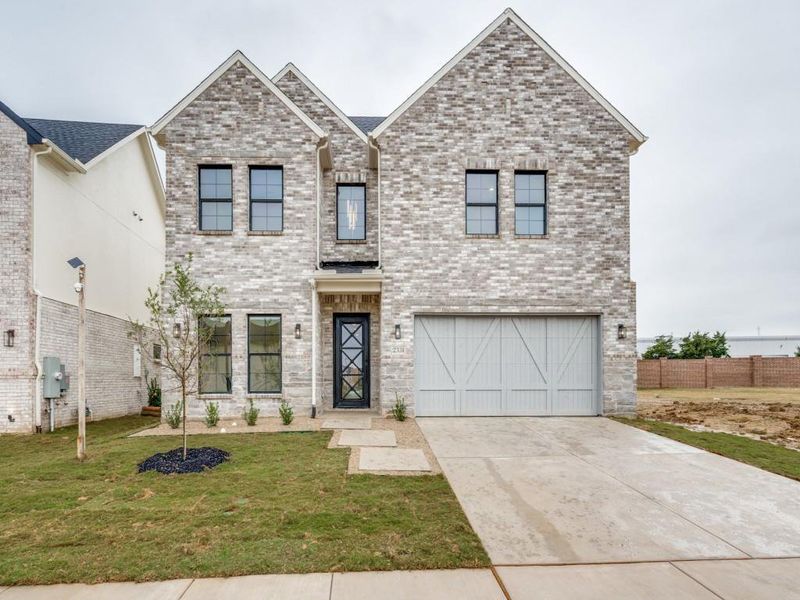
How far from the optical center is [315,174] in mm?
10164

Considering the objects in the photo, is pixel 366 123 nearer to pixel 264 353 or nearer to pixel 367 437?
pixel 264 353

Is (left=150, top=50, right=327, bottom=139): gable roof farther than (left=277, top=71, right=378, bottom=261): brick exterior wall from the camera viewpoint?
No

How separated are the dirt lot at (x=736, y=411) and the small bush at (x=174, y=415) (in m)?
11.4

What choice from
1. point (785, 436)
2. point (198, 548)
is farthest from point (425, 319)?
point (785, 436)

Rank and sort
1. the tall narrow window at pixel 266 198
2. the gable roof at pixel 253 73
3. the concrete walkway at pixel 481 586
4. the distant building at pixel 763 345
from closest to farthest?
the concrete walkway at pixel 481 586
the gable roof at pixel 253 73
the tall narrow window at pixel 266 198
the distant building at pixel 763 345

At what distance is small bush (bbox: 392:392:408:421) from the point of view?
968cm

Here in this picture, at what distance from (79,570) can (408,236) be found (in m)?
8.25

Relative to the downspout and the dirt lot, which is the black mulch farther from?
the dirt lot

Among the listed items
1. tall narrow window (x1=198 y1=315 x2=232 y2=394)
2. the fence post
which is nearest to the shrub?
tall narrow window (x1=198 y1=315 x2=232 y2=394)

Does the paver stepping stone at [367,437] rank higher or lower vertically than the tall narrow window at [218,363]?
lower

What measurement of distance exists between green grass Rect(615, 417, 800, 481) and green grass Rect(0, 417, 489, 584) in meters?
5.23

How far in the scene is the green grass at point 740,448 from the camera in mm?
6434

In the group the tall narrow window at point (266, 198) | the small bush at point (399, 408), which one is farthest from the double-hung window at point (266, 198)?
the small bush at point (399, 408)

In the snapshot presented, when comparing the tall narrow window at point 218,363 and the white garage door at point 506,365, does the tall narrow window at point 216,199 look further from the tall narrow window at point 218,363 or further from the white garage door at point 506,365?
the white garage door at point 506,365
